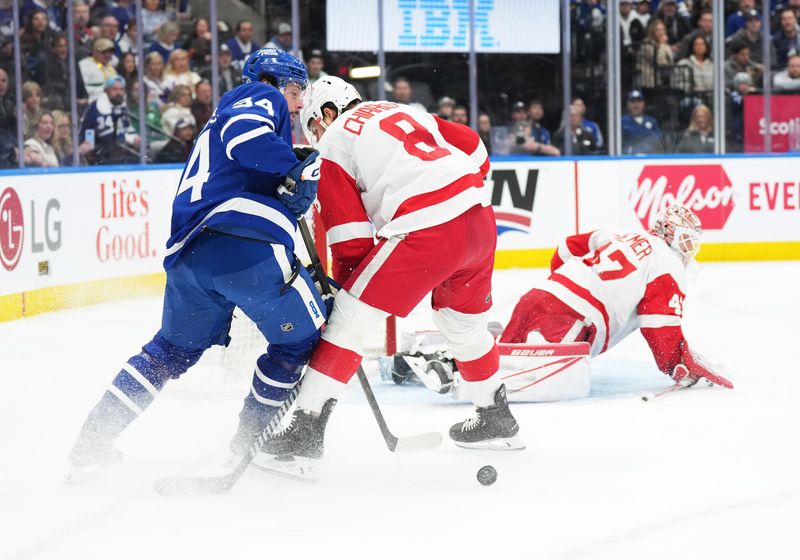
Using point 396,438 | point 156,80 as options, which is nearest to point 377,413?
point 396,438

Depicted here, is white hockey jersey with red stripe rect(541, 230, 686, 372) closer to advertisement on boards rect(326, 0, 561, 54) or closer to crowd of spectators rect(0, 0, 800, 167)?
crowd of spectators rect(0, 0, 800, 167)

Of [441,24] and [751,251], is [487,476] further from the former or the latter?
[441,24]

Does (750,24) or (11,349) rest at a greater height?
(750,24)

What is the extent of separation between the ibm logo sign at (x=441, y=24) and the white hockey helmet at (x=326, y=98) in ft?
18.8

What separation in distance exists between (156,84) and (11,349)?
11.6ft

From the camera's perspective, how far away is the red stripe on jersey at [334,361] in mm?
2723

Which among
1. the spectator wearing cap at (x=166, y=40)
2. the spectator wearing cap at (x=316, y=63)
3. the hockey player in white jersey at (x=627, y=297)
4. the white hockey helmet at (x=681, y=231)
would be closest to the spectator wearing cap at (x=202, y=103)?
the spectator wearing cap at (x=166, y=40)

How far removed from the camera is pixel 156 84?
7996 millimetres

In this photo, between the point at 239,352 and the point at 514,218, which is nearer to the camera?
the point at 239,352

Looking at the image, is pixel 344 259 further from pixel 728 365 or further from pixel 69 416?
pixel 728 365

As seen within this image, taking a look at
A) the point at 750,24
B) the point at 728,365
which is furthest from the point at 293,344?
the point at 750,24

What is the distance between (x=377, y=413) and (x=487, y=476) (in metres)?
0.42

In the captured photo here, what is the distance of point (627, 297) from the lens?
3881 mm

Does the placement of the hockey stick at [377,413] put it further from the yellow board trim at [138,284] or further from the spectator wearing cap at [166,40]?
the spectator wearing cap at [166,40]
